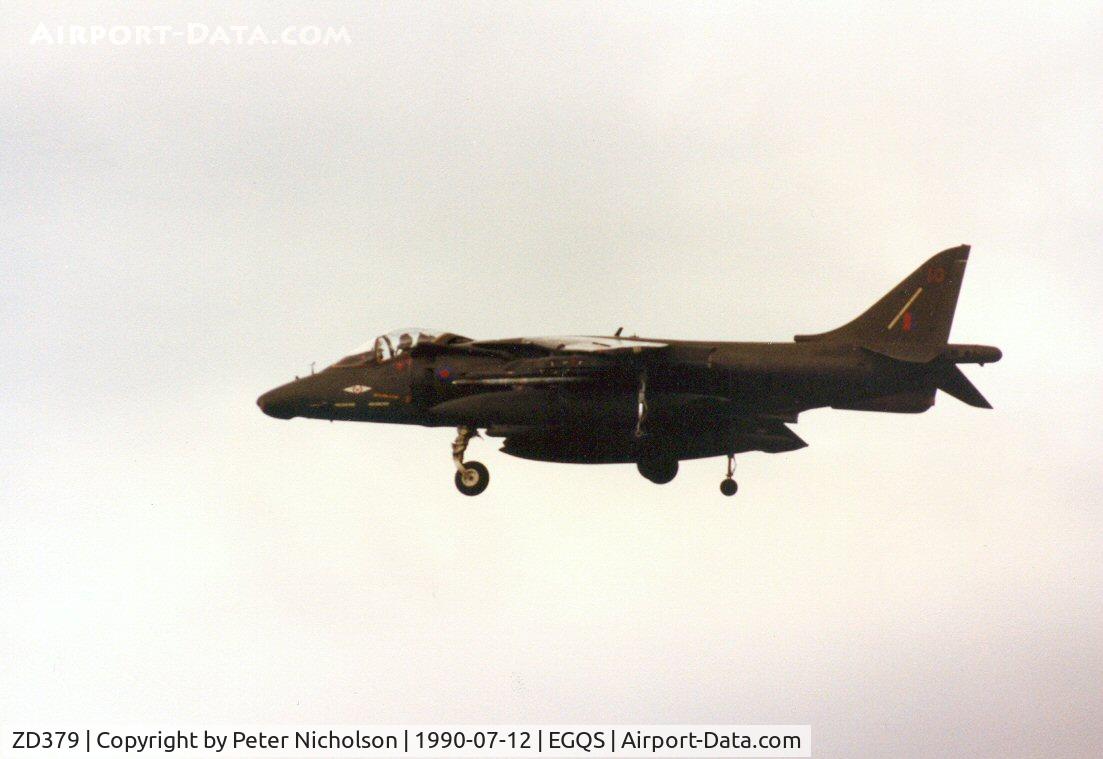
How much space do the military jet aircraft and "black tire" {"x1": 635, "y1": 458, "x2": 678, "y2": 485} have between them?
0.03 metres

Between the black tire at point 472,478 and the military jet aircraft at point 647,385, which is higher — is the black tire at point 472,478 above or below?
below

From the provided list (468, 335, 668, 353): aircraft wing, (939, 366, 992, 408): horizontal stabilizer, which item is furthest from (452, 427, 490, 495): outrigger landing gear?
(939, 366, 992, 408): horizontal stabilizer

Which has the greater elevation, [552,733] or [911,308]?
[911,308]

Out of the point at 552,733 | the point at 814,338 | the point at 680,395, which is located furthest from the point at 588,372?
the point at 552,733

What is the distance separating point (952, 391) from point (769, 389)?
328 centimetres

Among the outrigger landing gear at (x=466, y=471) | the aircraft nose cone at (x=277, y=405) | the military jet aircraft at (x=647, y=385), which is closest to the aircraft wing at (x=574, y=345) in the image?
the military jet aircraft at (x=647, y=385)

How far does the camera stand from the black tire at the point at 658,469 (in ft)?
112

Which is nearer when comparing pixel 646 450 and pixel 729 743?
pixel 729 743

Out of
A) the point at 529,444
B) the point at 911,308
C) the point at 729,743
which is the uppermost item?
the point at 911,308

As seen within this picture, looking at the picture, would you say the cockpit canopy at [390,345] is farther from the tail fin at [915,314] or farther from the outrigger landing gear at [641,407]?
the tail fin at [915,314]

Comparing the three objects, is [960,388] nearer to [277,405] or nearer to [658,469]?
[658,469]

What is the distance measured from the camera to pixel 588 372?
32.6 meters

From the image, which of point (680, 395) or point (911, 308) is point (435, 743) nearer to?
point (680, 395)

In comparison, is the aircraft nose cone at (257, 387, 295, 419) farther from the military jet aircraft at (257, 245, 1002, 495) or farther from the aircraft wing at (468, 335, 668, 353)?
the aircraft wing at (468, 335, 668, 353)
